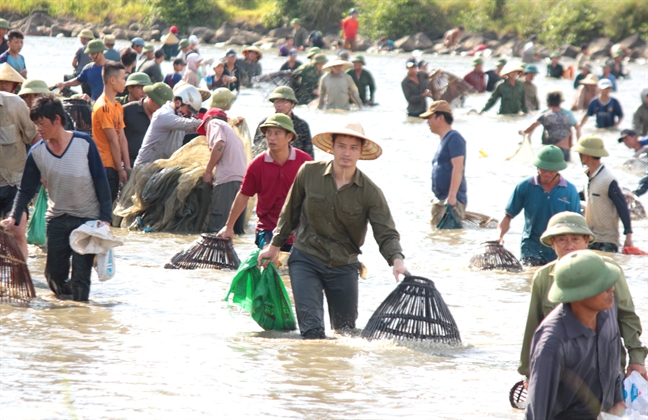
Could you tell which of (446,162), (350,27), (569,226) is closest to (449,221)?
(446,162)

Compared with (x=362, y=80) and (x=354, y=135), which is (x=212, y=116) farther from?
(x=362, y=80)

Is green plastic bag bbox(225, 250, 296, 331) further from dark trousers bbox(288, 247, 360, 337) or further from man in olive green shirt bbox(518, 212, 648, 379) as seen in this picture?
man in olive green shirt bbox(518, 212, 648, 379)

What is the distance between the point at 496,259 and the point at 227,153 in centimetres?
285

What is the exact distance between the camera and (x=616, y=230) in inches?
353

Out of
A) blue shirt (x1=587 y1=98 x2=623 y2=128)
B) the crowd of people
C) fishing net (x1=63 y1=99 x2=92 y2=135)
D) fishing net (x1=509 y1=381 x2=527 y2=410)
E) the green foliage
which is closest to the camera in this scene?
the crowd of people

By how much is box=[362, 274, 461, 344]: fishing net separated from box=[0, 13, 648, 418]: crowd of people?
0.68 ft

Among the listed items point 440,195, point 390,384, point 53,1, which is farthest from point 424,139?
point 53,1

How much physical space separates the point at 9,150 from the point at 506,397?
4436mm

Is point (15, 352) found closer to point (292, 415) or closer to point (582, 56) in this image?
point (292, 415)

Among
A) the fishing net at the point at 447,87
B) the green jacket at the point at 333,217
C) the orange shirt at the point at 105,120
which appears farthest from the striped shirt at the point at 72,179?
the fishing net at the point at 447,87

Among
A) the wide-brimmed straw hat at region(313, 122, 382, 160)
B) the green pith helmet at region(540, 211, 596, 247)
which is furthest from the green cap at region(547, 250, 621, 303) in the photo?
the wide-brimmed straw hat at region(313, 122, 382, 160)

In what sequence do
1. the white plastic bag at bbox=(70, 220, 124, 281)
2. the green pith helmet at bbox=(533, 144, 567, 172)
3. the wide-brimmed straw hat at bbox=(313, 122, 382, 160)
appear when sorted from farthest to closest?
the green pith helmet at bbox=(533, 144, 567, 172) < the white plastic bag at bbox=(70, 220, 124, 281) < the wide-brimmed straw hat at bbox=(313, 122, 382, 160)

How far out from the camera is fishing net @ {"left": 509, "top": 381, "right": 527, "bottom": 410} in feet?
16.0

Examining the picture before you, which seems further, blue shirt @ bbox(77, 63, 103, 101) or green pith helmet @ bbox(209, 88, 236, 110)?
blue shirt @ bbox(77, 63, 103, 101)
